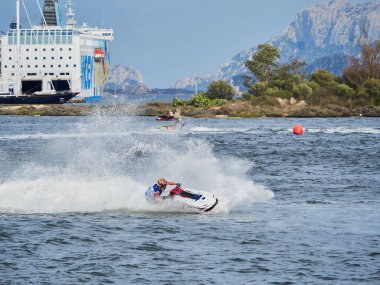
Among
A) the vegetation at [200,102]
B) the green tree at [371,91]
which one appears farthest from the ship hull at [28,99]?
the green tree at [371,91]

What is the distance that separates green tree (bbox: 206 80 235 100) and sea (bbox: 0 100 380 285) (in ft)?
260

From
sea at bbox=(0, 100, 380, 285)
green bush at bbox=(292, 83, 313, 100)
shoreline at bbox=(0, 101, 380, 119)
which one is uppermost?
green bush at bbox=(292, 83, 313, 100)

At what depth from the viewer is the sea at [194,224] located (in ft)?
72.2

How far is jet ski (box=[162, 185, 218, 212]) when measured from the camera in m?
29.8

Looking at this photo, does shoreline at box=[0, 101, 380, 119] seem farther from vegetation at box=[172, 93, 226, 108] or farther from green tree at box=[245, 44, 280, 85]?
green tree at box=[245, 44, 280, 85]

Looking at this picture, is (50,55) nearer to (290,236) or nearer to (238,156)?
(238,156)

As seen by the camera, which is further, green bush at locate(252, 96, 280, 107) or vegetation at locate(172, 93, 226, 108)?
vegetation at locate(172, 93, 226, 108)

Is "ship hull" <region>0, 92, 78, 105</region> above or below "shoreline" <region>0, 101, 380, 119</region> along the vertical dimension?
above

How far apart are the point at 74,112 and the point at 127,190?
4052 inches

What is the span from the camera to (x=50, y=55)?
19588cm

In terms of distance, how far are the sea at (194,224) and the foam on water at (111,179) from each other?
0.07 m

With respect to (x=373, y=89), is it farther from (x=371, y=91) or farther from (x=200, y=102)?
(x=200, y=102)

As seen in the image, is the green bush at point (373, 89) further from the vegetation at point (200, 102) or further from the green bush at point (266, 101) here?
the vegetation at point (200, 102)

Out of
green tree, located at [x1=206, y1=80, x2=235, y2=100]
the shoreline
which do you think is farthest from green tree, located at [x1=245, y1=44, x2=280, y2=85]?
the shoreline
